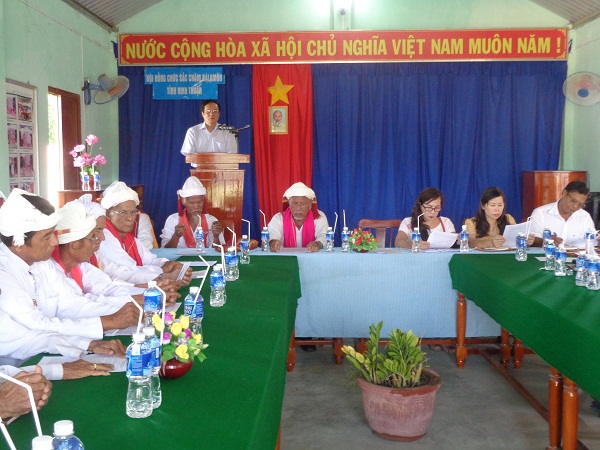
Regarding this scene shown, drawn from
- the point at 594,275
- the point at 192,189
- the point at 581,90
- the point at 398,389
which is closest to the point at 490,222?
the point at 594,275

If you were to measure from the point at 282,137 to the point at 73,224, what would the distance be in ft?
17.7

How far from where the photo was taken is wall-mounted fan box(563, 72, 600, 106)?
707cm

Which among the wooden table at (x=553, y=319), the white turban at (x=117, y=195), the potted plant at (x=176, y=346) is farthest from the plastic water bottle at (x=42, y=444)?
the white turban at (x=117, y=195)

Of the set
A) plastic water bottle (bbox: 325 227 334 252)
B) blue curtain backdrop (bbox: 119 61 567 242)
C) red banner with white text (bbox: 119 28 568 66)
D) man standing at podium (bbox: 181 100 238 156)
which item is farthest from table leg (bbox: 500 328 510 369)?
red banner with white text (bbox: 119 28 568 66)

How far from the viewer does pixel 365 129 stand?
7930 mm

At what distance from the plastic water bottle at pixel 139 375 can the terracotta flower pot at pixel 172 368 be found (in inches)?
7.5

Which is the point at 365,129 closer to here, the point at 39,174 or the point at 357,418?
the point at 39,174

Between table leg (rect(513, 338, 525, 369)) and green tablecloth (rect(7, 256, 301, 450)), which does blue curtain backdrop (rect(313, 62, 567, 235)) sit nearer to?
table leg (rect(513, 338, 525, 369))

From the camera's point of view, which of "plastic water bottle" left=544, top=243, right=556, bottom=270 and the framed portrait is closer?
"plastic water bottle" left=544, top=243, right=556, bottom=270

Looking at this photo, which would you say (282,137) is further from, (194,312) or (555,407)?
(194,312)

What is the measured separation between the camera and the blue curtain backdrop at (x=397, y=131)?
7.82 metres

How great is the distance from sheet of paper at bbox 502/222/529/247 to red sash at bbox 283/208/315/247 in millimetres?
1389

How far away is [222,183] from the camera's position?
207 inches

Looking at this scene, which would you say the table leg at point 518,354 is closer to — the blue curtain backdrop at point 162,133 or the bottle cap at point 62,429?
the bottle cap at point 62,429
